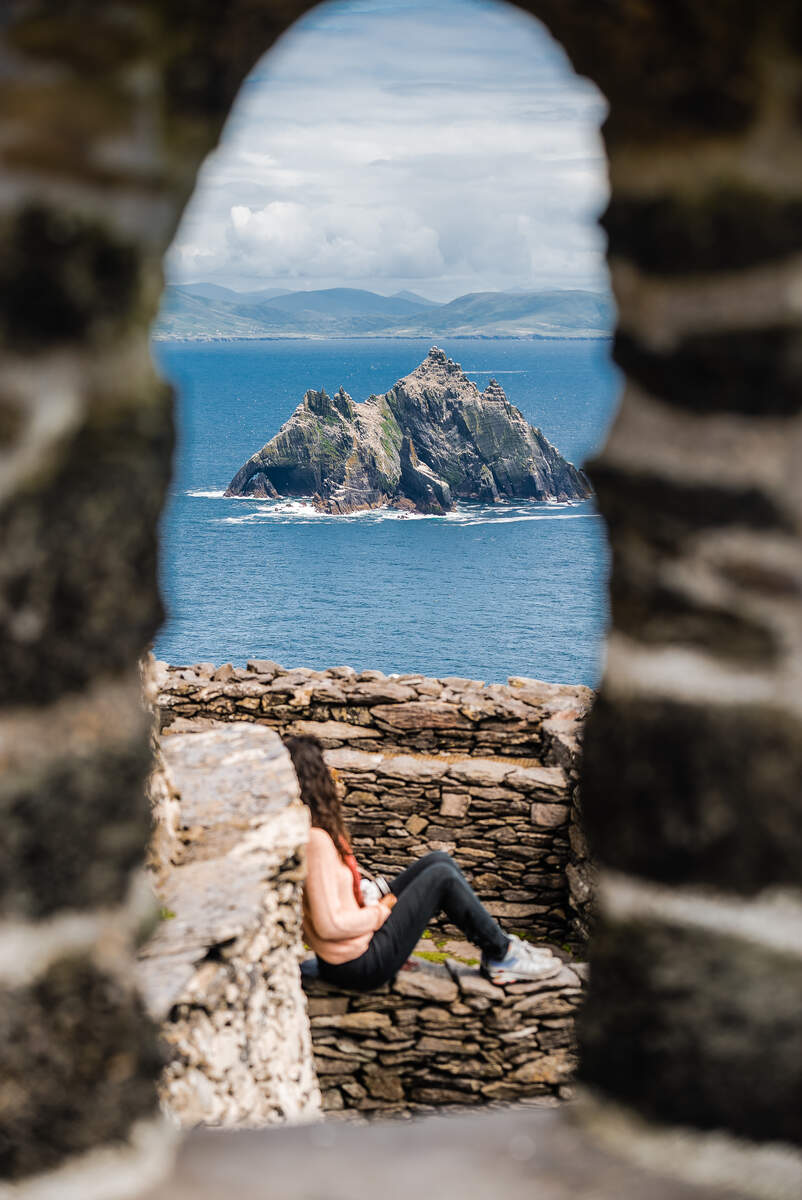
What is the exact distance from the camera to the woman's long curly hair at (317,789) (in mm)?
4965

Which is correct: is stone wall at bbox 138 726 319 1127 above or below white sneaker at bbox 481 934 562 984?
above

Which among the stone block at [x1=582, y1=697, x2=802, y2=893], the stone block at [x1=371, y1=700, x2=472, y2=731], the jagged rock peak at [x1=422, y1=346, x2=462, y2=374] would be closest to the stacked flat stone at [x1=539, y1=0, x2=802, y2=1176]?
the stone block at [x1=582, y1=697, x2=802, y2=893]

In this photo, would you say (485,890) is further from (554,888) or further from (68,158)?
(68,158)

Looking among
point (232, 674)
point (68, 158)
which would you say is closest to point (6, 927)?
point (68, 158)

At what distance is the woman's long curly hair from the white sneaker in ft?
5.56

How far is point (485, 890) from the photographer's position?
8.43 metres

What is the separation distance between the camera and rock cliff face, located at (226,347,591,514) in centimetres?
6750

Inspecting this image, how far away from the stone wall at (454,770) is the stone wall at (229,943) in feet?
11.8

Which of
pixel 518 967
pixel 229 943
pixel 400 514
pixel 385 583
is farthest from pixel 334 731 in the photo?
pixel 400 514

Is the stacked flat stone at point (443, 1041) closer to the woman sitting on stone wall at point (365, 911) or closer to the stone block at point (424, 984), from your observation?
the stone block at point (424, 984)

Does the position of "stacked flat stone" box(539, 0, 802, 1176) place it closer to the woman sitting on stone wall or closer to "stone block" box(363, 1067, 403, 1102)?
the woman sitting on stone wall

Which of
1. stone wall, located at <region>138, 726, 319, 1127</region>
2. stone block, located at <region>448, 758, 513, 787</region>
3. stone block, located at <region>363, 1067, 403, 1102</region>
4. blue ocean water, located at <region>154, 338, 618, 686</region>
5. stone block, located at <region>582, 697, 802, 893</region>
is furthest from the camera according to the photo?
blue ocean water, located at <region>154, 338, 618, 686</region>

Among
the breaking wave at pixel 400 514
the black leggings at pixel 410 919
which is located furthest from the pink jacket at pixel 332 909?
the breaking wave at pixel 400 514

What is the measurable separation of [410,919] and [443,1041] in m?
1.10
